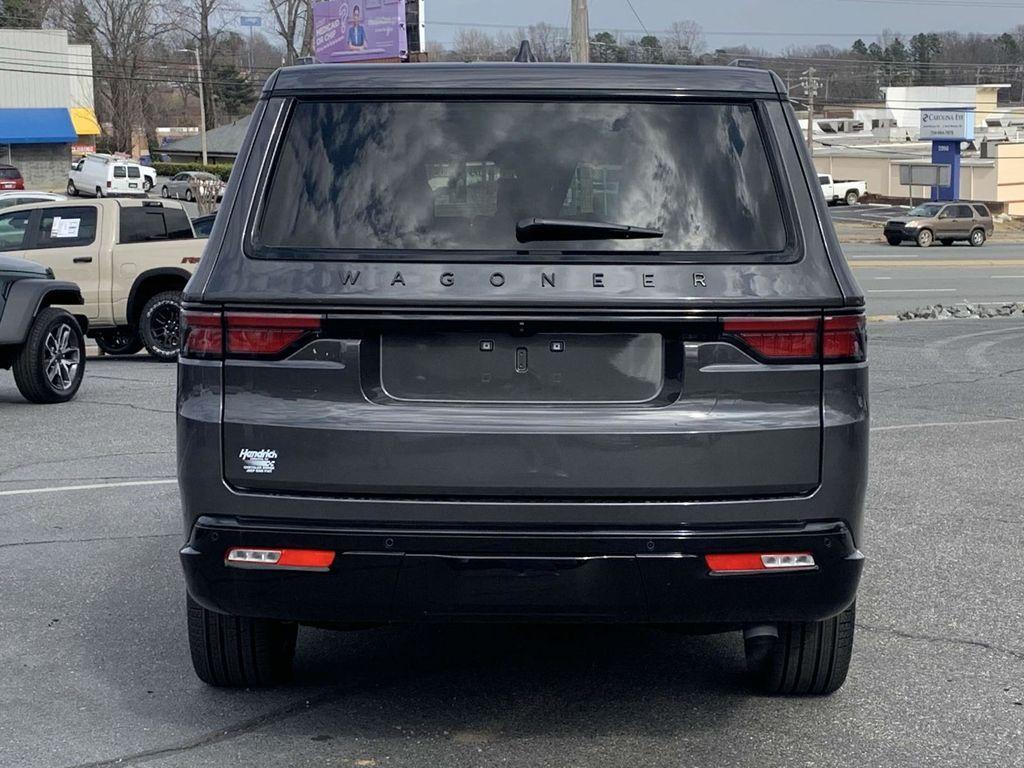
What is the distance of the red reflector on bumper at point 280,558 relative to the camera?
403 cm

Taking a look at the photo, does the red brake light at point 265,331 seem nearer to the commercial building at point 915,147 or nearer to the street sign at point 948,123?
the commercial building at point 915,147

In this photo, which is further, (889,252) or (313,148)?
(889,252)

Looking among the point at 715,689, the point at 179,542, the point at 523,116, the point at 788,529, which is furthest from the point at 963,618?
the point at 179,542

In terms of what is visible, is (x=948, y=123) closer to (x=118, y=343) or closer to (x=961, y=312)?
(x=961, y=312)

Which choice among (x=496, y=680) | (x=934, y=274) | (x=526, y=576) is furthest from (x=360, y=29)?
(x=526, y=576)

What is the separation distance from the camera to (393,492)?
3990mm

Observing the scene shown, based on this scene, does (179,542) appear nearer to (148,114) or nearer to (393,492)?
(393,492)

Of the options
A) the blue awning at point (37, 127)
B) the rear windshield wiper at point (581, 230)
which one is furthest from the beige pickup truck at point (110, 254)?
the blue awning at point (37, 127)

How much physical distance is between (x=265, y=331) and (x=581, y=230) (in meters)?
0.89

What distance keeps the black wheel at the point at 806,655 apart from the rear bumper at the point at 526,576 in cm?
50

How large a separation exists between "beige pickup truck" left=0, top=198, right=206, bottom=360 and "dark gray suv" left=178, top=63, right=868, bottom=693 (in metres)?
11.8

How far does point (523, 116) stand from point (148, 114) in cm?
9870

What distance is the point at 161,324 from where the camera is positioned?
51.9 ft

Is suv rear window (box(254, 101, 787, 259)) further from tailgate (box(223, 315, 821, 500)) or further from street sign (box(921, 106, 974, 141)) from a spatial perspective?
street sign (box(921, 106, 974, 141))
